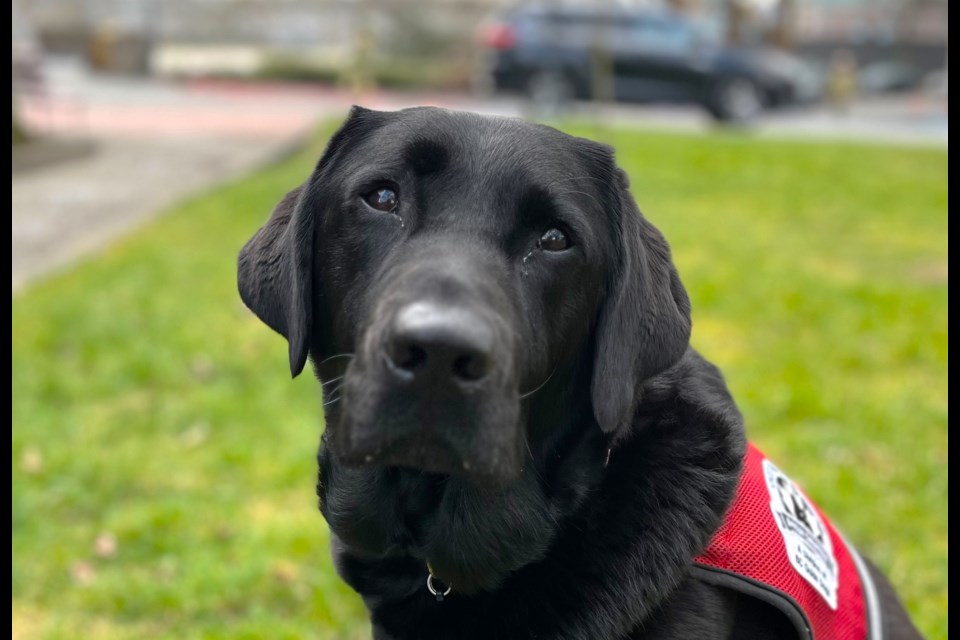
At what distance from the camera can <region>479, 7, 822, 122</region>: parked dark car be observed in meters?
20.6

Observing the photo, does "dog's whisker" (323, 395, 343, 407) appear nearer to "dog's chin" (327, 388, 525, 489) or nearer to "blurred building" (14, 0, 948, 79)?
"dog's chin" (327, 388, 525, 489)

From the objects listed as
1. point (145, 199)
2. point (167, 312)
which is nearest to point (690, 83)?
point (145, 199)

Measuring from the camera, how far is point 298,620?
362cm

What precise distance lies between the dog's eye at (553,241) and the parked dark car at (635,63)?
60.3 feet

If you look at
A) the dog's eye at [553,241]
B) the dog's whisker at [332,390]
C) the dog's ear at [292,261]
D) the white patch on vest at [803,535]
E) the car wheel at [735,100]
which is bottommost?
the car wheel at [735,100]

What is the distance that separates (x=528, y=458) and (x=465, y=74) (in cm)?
2626

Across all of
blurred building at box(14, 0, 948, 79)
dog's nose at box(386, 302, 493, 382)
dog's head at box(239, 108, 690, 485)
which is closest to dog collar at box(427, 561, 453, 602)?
dog's head at box(239, 108, 690, 485)

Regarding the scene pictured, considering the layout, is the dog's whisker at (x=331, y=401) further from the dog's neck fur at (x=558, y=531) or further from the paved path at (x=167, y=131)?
the paved path at (x=167, y=131)

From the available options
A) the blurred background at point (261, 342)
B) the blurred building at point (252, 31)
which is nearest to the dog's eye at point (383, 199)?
the blurred background at point (261, 342)

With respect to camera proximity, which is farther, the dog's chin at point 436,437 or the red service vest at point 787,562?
the red service vest at point 787,562

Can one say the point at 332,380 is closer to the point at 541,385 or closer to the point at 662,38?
the point at 541,385

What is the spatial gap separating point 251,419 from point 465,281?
11.1 ft

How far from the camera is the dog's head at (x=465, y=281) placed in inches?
79.9
